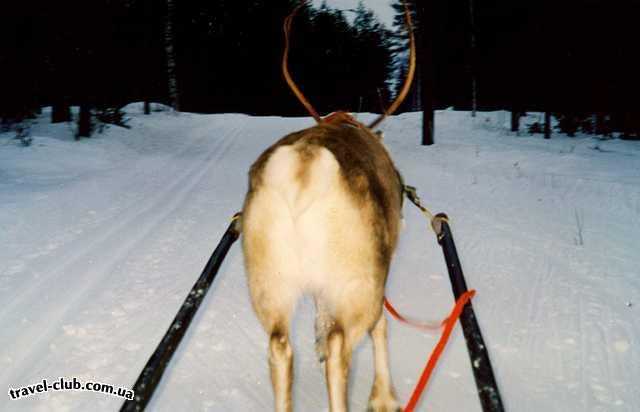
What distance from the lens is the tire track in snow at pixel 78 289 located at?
3.01 meters

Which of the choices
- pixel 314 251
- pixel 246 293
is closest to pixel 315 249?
pixel 314 251

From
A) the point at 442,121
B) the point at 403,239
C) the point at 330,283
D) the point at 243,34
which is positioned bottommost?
the point at 403,239

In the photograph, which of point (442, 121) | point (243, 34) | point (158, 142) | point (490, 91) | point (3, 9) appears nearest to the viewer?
point (3, 9)

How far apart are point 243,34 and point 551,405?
35379 mm

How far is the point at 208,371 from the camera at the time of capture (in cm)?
284

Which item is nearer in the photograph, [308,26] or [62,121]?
[62,121]

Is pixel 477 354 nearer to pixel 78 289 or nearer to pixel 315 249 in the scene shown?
pixel 315 249

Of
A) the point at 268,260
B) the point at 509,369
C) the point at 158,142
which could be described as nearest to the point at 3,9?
the point at 158,142

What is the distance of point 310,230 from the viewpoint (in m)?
1.84

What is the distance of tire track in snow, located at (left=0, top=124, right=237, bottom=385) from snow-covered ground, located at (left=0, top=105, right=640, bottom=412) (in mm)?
15

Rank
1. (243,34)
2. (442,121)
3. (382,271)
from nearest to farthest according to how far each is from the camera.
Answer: (382,271) < (442,121) < (243,34)

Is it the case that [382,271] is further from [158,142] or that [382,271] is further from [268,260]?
[158,142]

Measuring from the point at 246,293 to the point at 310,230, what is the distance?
7.54 feet

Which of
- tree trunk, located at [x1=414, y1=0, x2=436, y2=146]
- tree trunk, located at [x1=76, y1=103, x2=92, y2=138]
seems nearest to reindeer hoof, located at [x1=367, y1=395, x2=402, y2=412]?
tree trunk, located at [x1=414, y1=0, x2=436, y2=146]
